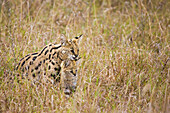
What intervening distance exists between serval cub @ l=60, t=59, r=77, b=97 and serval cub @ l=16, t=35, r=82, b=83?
0.25ft

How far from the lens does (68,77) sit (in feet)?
12.3

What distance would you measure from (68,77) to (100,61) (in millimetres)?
798

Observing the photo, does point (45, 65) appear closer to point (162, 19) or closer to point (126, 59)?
point (126, 59)

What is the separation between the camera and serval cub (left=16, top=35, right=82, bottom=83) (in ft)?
12.1

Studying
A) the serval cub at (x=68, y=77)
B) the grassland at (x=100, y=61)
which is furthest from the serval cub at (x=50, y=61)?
the grassland at (x=100, y=61)

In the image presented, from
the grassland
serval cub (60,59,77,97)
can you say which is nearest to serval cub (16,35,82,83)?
serval cub (60,59,77,97)

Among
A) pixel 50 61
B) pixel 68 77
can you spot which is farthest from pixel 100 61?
pixel 50 61

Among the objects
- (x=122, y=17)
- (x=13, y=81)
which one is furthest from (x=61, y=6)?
(x=13, y=81)

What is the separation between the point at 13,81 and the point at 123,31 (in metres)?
2.68

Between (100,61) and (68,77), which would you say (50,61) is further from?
(100,61)

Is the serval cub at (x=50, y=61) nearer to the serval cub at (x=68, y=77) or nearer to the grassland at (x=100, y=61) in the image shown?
the serval cub at (x=68, y=77)

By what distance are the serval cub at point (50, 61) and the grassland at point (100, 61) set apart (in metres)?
0.21

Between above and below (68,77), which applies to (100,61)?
above

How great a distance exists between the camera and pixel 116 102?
3.44 m
